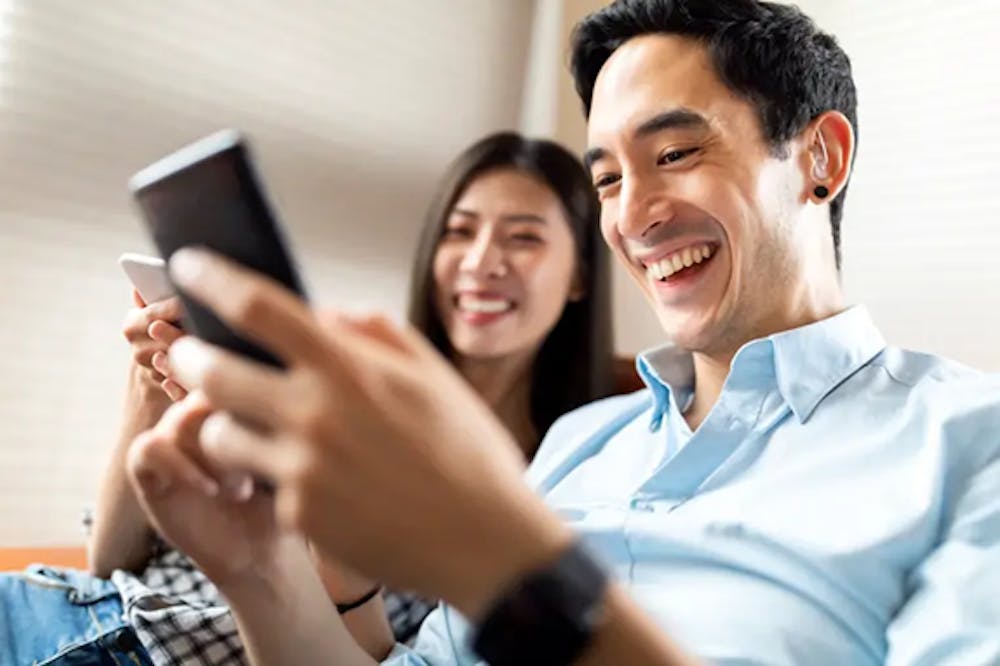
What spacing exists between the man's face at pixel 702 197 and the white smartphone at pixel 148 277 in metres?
0.48

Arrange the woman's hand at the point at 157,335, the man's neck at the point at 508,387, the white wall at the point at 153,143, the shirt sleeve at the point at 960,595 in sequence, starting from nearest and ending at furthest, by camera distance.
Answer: the shirt sleeve at the point at 960,595 < the woman's hand at the point at 157,335 < the white wall at the point at 153,143 < the man's neck at the point at 508,387

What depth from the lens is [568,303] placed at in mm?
1639

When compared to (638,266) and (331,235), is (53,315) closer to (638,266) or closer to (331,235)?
(331,235)

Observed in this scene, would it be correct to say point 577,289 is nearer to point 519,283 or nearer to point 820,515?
point 519,283

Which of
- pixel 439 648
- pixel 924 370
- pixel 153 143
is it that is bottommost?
pixel 439 648

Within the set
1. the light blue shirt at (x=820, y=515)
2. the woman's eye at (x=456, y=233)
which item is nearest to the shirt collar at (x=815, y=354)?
the light blue shirt at (x=820, y=515)

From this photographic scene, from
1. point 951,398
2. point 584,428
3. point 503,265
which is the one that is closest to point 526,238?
point 503,265

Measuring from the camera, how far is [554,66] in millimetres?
2033

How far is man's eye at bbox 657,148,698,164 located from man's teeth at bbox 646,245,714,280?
0.10 m

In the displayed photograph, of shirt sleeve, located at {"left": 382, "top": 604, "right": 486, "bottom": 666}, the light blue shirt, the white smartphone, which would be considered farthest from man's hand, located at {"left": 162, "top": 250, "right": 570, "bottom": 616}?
shirt sleeve, located at {"left": 382, "top": 604, "right": 486, "bottom": 666}

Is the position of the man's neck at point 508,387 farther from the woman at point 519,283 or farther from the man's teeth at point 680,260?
the man's teeth at point 680,260

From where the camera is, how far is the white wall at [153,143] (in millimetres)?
1438

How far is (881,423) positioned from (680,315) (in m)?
0.23

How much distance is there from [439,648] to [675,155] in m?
0.59
